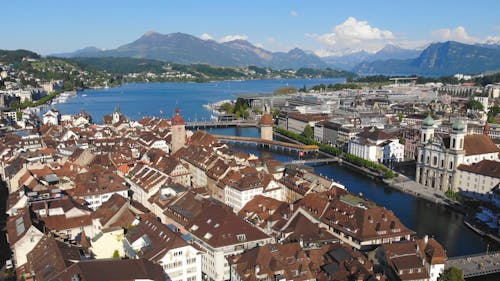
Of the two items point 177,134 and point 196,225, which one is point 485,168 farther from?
point 177,134

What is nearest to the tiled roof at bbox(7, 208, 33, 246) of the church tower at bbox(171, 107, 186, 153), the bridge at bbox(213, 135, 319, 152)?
the church tower at bbox(171, 107, 186, 153)

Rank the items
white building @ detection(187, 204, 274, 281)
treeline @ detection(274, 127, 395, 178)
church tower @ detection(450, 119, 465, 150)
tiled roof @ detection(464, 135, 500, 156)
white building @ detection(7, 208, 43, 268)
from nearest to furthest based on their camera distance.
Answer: white building @ detection(7, 208, 43, 268) < white building @ detection(187, 204, 274, 281) < church tower @ detection(450, 119, 465, 150) < tiled roof @ detection(464, 135, 500, 156) < treeline @ detection(274, 127, 395, 178)

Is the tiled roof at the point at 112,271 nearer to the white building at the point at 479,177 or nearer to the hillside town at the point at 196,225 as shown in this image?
the hillside town at the point at 196,225

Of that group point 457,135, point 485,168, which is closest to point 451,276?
point 485,168

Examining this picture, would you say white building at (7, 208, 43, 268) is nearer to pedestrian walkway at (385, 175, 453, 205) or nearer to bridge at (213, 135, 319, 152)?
pedestrian walkway at (385, 175, 453, 205)

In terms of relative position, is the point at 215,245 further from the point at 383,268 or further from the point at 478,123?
the point at 478,123

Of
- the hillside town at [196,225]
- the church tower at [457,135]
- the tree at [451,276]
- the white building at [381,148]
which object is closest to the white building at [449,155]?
the church tower at [457,135]
